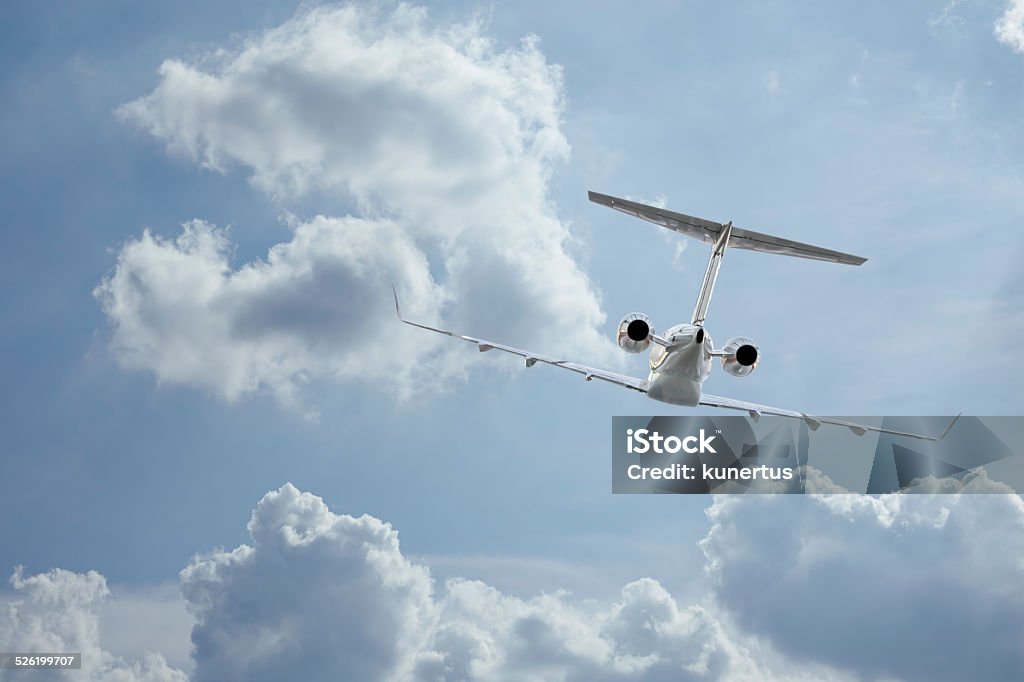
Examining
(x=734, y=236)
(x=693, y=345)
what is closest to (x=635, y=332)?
(x=693, y=345)

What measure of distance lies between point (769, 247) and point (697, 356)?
889 centimetres

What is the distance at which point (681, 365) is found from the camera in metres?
45.9

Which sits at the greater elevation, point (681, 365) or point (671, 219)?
point (671, 219)

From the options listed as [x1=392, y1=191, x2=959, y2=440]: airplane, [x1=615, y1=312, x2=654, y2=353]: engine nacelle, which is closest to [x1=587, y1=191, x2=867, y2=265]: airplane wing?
[x1=392, y1=191, x2=959, y2=440]: airplane

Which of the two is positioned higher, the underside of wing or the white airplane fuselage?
the underside of wing

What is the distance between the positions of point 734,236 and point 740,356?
8074mm

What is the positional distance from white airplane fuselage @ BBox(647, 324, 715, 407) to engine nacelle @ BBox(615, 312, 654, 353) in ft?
4.72

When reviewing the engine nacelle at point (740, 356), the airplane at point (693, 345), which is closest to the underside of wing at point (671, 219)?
the airplane at point (693, 345)

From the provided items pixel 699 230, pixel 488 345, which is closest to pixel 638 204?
pixel 699 230

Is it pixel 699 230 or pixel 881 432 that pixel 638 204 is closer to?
pixel 699 230

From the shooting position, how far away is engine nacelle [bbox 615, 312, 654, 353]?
147 ft

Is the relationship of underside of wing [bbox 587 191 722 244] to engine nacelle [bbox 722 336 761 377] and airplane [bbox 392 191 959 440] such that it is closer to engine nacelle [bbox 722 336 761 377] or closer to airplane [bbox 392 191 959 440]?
airplane [bbox 392 191 959 440]

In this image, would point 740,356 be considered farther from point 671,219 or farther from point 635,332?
point 671,219

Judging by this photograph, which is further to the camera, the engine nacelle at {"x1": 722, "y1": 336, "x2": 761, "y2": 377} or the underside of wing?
→ the underside of wing
